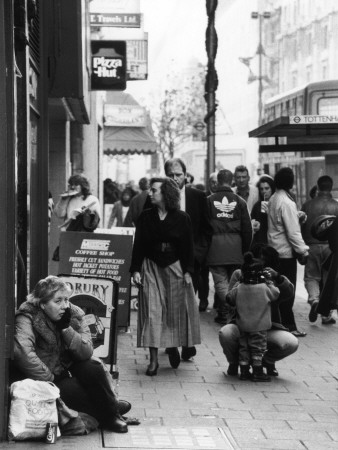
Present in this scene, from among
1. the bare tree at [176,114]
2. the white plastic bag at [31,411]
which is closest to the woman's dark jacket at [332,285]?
the white plastic bag at [31,411]

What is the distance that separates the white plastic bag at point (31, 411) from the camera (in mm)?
6691

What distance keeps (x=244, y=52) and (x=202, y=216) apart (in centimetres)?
7042

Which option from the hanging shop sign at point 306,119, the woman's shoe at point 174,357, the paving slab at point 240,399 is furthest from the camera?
the hanging shop sign at point 306,119

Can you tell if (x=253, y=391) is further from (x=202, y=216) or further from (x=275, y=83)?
(x=275, y=83)

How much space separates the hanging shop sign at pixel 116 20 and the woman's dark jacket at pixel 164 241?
10.4 metres

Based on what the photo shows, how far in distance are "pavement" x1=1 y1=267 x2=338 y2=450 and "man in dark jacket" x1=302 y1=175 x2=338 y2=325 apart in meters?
2.26

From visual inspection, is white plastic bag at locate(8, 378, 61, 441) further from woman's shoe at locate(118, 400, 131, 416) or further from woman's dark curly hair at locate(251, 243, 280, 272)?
woman's dark curly hair at locate(251, 243, 280, 272)

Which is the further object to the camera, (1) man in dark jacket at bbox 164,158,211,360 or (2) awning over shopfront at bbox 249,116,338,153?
(2) awning over shopfront at bbox 249,116,338,153

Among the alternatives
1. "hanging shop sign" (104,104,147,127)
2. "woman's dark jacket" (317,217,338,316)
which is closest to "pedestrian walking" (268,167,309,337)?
"woman's dark jacket" (317,217,338,316)

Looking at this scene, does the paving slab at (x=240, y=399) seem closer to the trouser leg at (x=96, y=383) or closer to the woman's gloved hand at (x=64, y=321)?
the trouser leg at (x=96, y=383)

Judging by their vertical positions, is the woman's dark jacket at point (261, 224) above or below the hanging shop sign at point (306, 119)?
below

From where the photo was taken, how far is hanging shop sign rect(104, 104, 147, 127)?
2968 cm

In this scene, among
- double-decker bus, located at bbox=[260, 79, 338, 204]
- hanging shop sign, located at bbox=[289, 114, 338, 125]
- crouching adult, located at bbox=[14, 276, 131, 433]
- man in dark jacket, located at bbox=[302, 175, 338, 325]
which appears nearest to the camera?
crouching adult, located at bbox=[14, 276, 131, 433]

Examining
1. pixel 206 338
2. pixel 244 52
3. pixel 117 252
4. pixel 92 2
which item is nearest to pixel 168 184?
pixel 117 252
